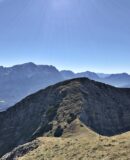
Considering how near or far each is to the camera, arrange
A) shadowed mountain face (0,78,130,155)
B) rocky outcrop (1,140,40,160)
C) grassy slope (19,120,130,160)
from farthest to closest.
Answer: shadowed mountain face (0,78,130,155)
rocky outcrop (1,140,40,160)
grassy slope (19,120,130,160)

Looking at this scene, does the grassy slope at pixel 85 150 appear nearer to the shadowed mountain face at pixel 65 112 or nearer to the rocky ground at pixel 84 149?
the rocky ground at pixel 84 149

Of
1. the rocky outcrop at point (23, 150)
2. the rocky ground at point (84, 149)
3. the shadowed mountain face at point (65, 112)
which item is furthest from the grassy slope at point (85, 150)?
the shadowed mountain face at point (65, 112)

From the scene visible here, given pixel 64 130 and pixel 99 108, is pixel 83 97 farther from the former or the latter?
pixel 64 130

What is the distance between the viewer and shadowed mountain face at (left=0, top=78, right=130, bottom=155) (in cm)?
12219

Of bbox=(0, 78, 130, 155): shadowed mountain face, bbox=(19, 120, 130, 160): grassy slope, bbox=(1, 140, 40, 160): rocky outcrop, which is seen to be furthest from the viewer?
bbox=(0, 78, 130, 155): shadowed mountain face

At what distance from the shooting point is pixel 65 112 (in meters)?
124

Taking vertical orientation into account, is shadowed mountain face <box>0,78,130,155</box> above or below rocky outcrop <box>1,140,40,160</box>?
above

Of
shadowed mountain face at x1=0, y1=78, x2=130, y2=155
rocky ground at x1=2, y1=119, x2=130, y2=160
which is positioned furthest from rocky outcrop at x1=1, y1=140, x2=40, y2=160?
shadowed mountain face at x1=0, y1=78, x2=130, y2=155

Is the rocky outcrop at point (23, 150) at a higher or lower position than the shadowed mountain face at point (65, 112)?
lower

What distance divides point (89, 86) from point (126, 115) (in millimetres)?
20491

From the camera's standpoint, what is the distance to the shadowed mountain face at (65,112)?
4811 inches

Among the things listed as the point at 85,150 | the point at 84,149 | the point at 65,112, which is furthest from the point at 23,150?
the point at 65,112

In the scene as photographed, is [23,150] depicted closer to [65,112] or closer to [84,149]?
[84,149]

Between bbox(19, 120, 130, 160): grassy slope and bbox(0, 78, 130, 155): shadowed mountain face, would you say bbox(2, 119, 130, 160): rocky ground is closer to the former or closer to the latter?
bbox(19, 120, 130, 160): grassy slope
